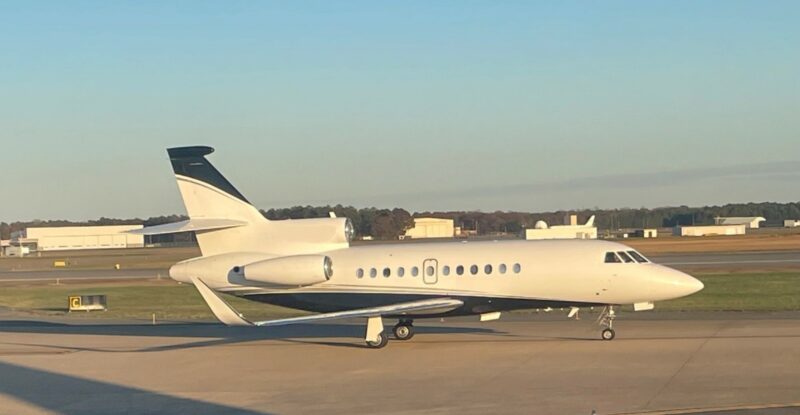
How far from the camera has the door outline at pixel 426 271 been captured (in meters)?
28.6

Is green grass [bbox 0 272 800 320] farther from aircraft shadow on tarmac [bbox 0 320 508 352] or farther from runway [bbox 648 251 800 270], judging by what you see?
runway [bbox 648 251 800 270]

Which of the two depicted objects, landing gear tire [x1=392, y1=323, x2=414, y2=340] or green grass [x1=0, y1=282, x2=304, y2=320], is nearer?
landing gear tire [x1=392, y1=323, x2=414, y2=340]

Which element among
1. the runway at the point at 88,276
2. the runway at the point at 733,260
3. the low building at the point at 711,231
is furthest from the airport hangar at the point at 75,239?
the runway at the point at 733,260

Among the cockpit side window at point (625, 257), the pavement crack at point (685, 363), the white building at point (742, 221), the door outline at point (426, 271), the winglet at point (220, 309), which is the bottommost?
the pavement crack at point (685, 363)

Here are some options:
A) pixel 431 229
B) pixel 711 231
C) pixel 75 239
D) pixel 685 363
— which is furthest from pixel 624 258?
→ pixel 75 239

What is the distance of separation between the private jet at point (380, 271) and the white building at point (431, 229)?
74396 mm

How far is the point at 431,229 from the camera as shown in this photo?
359ft

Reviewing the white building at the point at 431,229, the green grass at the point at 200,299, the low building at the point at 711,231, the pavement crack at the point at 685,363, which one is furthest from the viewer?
the low building at the point at 711,231

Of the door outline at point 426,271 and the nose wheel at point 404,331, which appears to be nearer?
the door outline at point 426,271

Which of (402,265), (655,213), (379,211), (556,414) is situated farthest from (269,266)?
(655,213)

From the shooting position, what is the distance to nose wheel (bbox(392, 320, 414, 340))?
2995cm

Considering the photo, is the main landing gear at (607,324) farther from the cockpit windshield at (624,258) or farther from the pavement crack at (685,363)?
the pavement crack at (685,363)

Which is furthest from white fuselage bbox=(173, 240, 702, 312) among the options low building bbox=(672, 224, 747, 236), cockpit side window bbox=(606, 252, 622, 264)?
low building bbox=(672, 224, 747, 236)

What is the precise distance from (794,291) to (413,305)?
2338cm
